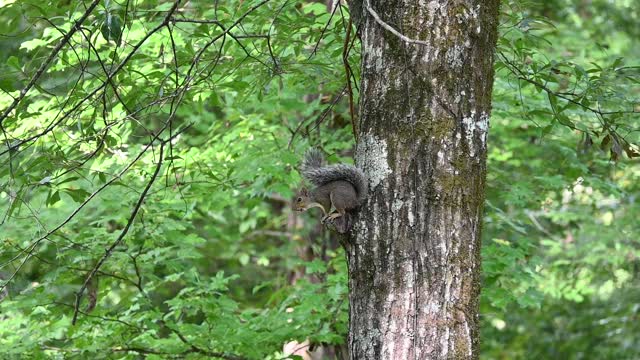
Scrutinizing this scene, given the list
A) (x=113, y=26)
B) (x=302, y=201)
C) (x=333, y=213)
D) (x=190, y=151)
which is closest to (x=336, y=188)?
(x=333, y=213)

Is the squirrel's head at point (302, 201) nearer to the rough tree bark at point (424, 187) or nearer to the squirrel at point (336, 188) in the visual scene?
the squirrel at point (336, 188)

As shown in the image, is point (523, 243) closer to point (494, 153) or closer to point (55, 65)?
point (494, 153)

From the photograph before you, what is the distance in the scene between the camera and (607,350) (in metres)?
8.97

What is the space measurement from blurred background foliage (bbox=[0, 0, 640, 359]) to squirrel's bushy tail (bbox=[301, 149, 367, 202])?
0.39 metres

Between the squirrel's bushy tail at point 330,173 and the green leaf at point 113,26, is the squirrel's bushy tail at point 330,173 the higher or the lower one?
the lower one

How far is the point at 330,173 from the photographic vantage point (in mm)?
2158

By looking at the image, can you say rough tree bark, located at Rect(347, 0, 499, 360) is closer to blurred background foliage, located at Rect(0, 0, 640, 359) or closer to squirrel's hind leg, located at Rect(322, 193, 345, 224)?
squirrel's hind leg, located at Rect(322, 193, 345, 224)

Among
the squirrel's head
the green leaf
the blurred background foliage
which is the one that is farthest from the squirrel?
the green leaf

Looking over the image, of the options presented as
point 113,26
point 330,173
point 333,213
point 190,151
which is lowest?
point 333,213

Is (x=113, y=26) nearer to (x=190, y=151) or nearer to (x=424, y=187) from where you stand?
(x=424, y=187)

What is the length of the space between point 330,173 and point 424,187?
31 cm

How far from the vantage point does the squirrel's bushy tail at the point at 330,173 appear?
2.02 meters

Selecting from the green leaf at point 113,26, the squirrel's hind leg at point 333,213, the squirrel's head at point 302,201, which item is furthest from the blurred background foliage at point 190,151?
the squirrel's hind leg at point 333,213

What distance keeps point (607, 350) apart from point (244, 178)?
21.8 ft
